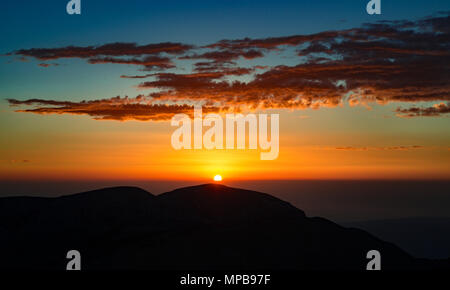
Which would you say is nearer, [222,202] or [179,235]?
[179,235]

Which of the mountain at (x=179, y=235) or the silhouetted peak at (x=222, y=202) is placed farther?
the silhouetted peak at (x=222, y=202)

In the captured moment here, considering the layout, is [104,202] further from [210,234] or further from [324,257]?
[324,257]

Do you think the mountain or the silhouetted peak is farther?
the silhouetted peak

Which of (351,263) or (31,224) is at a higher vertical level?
(31,224)

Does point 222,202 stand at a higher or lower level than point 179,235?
higher

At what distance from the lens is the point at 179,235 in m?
97.1

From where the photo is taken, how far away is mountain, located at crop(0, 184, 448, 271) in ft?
290

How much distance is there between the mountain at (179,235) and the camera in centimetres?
8831

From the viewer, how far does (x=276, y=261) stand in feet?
292
